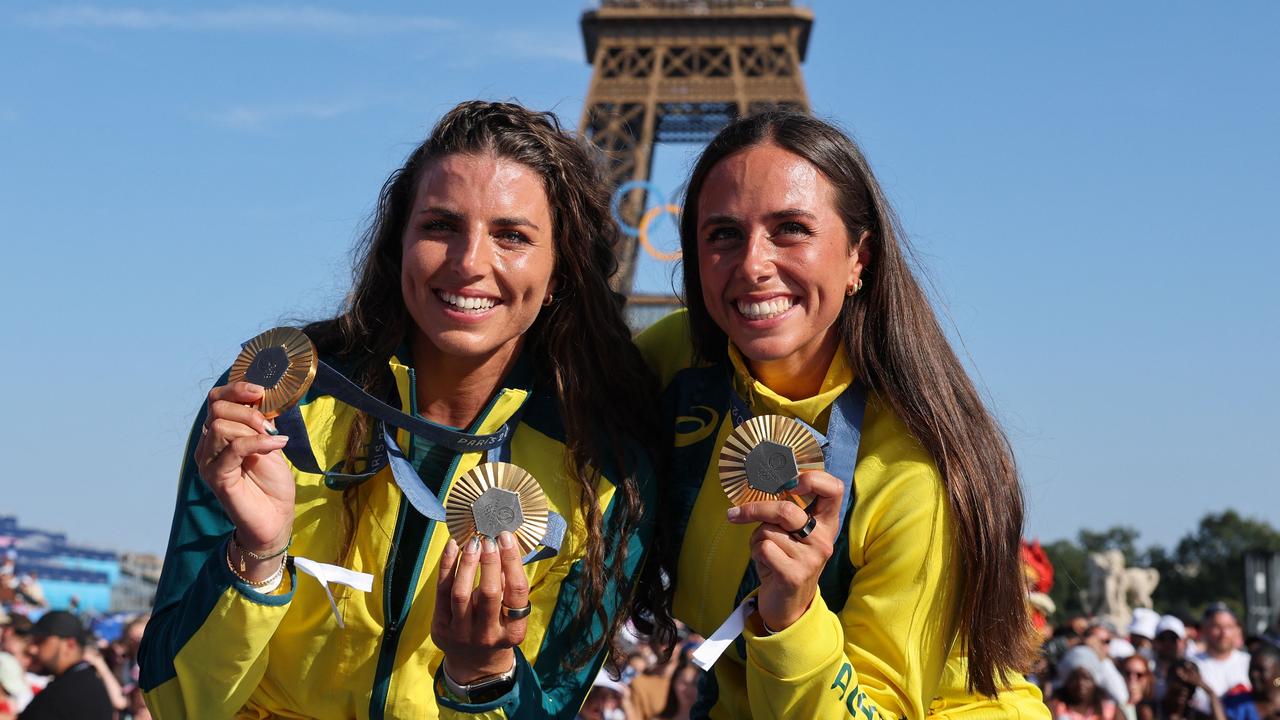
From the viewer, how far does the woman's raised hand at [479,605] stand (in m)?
3.02

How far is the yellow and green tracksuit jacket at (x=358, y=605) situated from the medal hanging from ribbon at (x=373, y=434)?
7 centimetres

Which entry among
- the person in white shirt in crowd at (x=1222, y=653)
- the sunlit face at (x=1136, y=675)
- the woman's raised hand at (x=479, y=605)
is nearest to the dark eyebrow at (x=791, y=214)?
the woman's raised hand at (x=479, y=605)

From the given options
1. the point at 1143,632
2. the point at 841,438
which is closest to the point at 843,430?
the point at 841,438

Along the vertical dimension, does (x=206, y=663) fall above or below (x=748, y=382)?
below

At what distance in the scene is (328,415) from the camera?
3648 millimetres

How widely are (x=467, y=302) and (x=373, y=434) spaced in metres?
0.44

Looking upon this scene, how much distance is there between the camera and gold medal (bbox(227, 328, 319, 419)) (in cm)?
306

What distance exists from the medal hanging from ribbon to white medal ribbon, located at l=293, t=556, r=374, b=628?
21 centimetres

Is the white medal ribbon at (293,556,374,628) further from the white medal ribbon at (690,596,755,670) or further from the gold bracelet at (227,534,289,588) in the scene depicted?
the white medal ribbon at (690,596,755,670)

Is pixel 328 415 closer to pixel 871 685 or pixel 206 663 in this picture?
pixel 206 663

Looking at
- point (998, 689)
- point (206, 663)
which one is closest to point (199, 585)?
point (206, 663)

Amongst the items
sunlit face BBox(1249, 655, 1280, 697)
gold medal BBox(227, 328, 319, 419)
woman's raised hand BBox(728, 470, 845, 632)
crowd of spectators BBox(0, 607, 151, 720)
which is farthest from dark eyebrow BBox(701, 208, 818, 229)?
sunlit face BBox(1249, 655, 1280, 697)

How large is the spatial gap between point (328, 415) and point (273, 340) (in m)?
0.53

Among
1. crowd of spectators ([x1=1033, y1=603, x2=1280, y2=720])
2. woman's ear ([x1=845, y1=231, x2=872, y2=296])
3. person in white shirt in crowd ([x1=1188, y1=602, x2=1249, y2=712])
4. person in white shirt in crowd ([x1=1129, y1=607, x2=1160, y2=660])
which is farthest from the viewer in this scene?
person in white shirt in crowd ([x1=1129, y1=607, x2=1160, y2=660])
